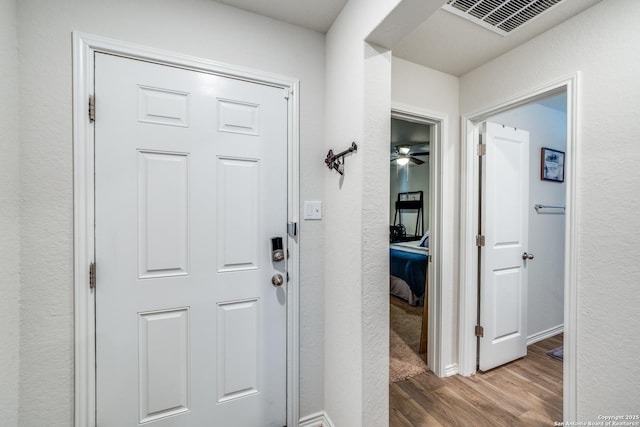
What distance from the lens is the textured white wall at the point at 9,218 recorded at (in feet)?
3.18

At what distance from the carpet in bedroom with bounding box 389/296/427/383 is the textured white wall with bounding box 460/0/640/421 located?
1.04 meters

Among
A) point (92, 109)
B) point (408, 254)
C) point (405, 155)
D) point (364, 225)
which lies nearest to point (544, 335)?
point (408, 254)

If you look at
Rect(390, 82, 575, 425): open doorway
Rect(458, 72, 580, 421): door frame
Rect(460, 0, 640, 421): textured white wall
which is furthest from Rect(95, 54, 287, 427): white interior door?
Rect(460, 0, 640, 421): textured white wall

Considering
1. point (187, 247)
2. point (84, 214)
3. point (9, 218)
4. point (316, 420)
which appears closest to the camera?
point (9, 218)

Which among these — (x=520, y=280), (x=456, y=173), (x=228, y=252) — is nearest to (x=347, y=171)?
(x=228, y=252)

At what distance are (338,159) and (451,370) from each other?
1981mm

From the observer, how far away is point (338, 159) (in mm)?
1384

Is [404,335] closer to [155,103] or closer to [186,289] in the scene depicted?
[186,289]

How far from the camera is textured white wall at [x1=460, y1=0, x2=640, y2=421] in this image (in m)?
1.23

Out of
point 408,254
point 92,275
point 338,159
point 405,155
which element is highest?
point 405,155

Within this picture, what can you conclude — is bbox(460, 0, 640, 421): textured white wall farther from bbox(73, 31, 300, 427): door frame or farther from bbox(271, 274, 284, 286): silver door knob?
bbox(73, 31, 300, 427): door frame

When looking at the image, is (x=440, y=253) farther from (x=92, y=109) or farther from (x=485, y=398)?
(x=92, y=109)

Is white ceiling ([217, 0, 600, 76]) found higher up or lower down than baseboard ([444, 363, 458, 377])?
higher up

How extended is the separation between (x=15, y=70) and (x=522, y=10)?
2.46 metres
